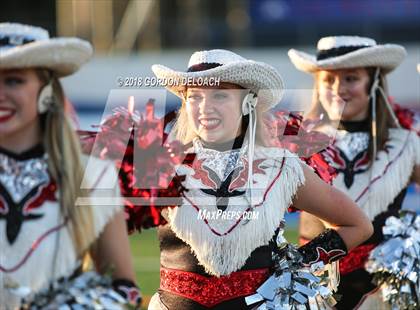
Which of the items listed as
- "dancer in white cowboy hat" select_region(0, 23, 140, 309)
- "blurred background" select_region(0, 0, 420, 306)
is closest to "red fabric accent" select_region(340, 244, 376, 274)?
"dancer in white cowboy hat" select_region(0, 23, 140, 309)

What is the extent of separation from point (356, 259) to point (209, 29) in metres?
10.2

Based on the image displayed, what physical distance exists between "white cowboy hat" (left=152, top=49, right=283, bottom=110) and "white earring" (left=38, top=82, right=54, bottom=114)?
74cm

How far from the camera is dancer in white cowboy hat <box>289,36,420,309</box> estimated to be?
5.15m

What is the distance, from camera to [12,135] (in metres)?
3.43

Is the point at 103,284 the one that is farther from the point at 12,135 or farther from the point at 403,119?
the point at 403,119

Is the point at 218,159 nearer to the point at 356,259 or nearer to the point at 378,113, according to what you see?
the point at 356,259

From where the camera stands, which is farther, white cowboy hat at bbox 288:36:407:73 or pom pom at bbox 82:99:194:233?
white cowboy hat at bbox 288:36:407:73

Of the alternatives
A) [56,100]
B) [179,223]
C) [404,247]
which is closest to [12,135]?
[56,100]

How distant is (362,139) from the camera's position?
17.6 ft

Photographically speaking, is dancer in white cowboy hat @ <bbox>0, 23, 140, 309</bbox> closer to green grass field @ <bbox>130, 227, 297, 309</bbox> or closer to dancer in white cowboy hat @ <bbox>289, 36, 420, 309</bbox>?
dancer in white cowboy hat @ <bbox>289, 36, 420, 309</bbox>

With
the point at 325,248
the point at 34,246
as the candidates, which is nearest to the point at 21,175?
the point at 34,246

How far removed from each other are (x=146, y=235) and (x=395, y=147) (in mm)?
8305

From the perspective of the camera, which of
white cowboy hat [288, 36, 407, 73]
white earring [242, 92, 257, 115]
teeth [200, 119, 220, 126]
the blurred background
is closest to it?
teeth [200, 119, 220, 126]

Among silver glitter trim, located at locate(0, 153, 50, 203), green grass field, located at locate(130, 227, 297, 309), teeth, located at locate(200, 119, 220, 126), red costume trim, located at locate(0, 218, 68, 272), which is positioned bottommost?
green grass field, located at locate(130, 227, 297, 309)
